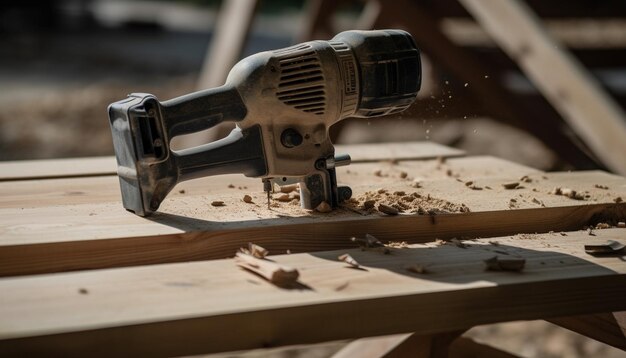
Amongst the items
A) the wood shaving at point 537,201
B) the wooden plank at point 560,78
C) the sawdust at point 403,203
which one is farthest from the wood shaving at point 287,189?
the wooden plank at point 560,78

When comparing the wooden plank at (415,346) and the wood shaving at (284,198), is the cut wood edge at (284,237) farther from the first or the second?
the wooden plank at (415,346)

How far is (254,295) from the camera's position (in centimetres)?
135

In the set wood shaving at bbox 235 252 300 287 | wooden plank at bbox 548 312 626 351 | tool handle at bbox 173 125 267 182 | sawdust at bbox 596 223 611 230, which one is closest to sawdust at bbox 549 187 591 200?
sawdust at bbox 596 223 611 230

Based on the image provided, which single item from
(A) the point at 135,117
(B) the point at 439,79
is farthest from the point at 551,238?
(B) the point at 439,79

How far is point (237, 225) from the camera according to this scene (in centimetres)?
167

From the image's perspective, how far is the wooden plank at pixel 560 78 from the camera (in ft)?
8.55

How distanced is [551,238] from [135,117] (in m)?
0.84

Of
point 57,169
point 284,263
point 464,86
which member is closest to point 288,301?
point 284,263

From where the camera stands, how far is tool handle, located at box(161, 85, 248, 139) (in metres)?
1.68

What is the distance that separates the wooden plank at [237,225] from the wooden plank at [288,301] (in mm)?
90

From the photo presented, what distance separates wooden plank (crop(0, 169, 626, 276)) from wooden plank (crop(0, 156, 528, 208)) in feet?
0.21

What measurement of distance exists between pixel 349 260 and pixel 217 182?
26.3 inches

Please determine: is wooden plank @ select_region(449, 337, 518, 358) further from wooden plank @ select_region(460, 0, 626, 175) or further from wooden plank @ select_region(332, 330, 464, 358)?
wooden plank @ select_region(460, 0, 626, 175)

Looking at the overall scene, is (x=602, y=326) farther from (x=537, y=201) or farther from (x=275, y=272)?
(x=275, y=272)
